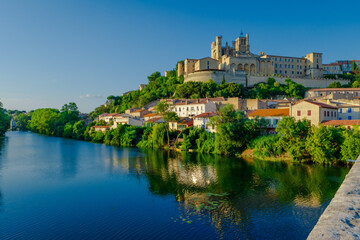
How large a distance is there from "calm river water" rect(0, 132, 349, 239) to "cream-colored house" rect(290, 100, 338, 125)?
748cm

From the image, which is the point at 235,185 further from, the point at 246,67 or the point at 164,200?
the point at 246,67

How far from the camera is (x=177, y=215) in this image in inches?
542

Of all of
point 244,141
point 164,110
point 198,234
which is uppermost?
point 164,110

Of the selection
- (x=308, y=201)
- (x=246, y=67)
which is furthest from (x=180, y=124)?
(x=246, y=67)

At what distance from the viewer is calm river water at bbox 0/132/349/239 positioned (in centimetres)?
1213

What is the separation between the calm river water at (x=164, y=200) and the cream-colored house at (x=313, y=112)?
24.5ft

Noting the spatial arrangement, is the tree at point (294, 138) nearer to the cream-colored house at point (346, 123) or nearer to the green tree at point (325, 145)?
the green tree at point (325, 145)

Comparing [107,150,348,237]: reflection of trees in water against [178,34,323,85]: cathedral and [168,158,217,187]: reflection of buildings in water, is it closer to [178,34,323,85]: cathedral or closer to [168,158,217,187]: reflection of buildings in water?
[168,158,217,187]: reflection of buildings in water

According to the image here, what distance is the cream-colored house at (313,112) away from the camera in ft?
98.2

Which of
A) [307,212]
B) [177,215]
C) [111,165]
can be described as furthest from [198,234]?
[111,165]

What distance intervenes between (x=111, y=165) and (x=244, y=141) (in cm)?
1516

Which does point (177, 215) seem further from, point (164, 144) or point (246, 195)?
point (164, 144)

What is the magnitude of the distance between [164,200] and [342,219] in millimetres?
13823

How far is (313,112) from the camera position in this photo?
30.3 meters
